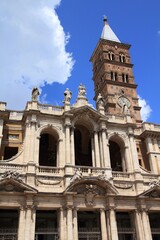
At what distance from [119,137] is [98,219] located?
938 centimetres

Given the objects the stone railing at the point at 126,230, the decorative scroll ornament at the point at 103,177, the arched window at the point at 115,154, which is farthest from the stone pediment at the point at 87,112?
the stone railing at the point at 126,230

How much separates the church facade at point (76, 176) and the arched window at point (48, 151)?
11 centimetres

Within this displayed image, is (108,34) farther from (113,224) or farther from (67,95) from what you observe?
(113,224)

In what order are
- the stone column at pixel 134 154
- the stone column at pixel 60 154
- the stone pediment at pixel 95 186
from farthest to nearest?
the stone column at pixel 134 154
the stone column at pixel 60 154
the stone pediment at pixel 95 186

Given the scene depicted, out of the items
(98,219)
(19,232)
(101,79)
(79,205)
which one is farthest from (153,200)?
(101,79)

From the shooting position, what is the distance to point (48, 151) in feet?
107

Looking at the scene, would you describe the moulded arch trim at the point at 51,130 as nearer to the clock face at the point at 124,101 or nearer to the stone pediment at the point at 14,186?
the stone pediment at the point at 14,186

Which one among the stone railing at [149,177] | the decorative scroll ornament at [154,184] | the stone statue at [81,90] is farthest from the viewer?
the stone statue at [81,90]

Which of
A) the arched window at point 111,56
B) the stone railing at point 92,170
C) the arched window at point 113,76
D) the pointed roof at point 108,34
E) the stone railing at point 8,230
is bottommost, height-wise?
the stone railing at point 8,230

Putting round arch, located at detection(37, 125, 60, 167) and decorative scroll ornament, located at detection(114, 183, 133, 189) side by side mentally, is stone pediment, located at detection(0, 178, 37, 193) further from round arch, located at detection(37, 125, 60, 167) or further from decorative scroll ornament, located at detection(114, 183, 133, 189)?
decorative scroll ornament, located at detection(114, 183, 133, 189)

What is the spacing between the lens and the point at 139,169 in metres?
30.2

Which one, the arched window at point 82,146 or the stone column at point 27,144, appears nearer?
the stone column at point 27,144

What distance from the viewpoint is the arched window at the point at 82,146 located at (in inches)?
1313

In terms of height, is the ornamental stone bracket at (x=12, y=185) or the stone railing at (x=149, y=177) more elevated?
the stone railing at (x=149, y=177)
